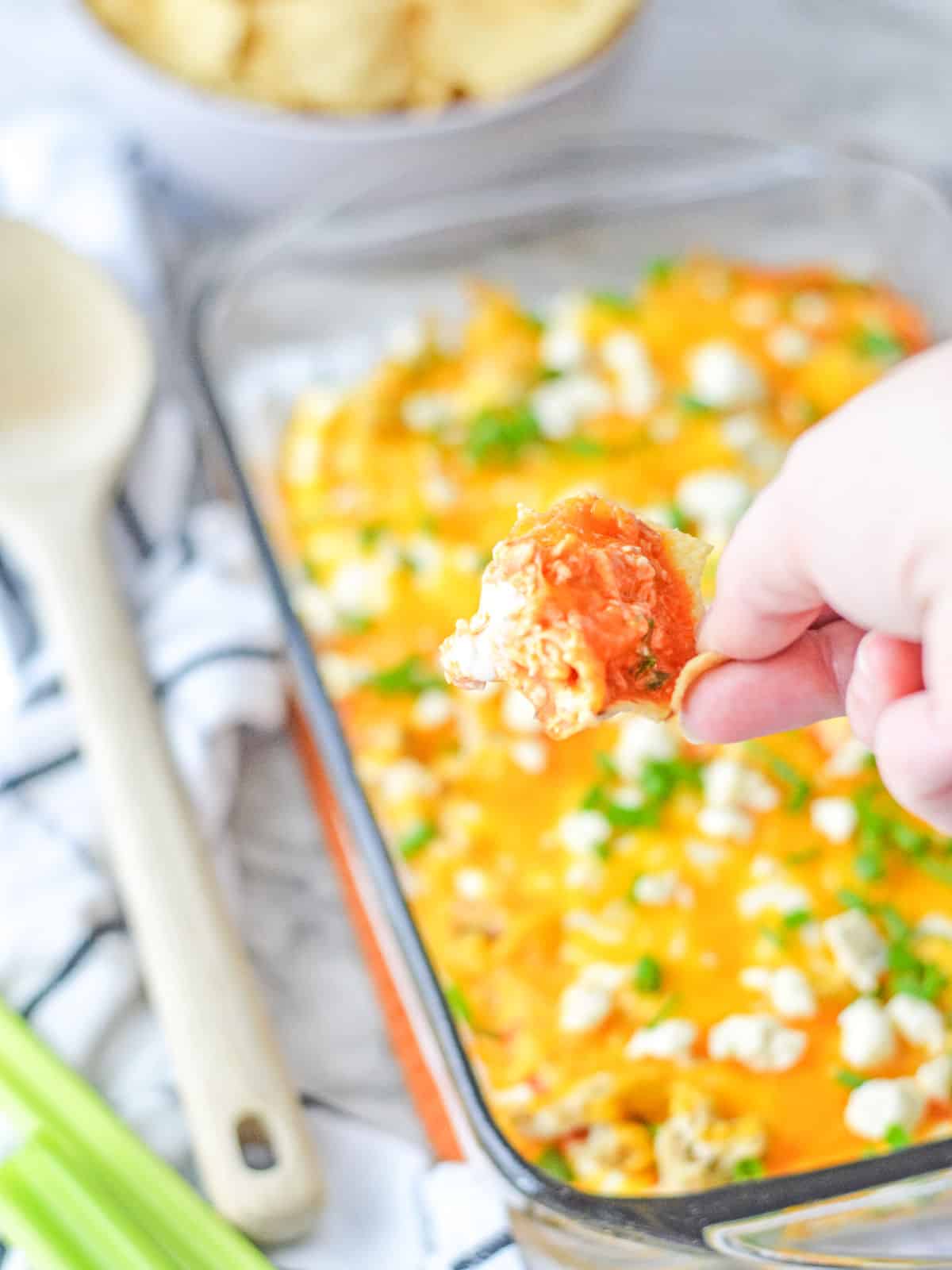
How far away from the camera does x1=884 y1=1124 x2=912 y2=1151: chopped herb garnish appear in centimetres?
84

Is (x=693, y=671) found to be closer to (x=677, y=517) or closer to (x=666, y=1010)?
(x=666, y=1010)

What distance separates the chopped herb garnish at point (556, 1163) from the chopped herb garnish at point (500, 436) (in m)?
0.55

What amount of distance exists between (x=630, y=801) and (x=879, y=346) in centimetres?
52

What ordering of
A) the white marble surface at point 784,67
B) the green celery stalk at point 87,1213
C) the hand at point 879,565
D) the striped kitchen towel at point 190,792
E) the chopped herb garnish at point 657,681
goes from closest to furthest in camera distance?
the hand at point 879,565 → the chopped herb garnish at point 657,681 → the green celery stalk at point 87,1213 → the striped kitchen towel at point 190,792 → the white marble surface at point 784,67

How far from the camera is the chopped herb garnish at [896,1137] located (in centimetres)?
84

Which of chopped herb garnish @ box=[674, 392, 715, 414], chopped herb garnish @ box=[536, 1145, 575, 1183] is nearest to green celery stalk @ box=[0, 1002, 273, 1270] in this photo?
chopped herb garnish @ box=[536, 1145, 575, 1183]

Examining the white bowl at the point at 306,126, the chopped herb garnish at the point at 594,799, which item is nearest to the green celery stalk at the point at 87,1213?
the chopped herb garnish at the point at 594,799

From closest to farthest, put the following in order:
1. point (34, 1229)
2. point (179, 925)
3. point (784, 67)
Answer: point (34, 1229)
point (179, 925)
point (784, 67)

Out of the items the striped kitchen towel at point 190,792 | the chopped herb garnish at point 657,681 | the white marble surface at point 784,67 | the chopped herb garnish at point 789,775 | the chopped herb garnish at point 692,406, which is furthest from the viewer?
the white marble surface at point 784,67

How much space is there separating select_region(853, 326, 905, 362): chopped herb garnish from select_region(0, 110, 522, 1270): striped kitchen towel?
0.56 metres

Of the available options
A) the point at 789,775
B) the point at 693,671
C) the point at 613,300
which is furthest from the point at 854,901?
the point at 613,300

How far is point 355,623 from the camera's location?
3.66 feet

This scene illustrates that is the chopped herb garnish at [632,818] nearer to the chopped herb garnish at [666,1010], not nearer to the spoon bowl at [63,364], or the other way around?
the chopped herb garnish at [666,1010]

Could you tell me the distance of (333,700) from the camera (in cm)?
102
